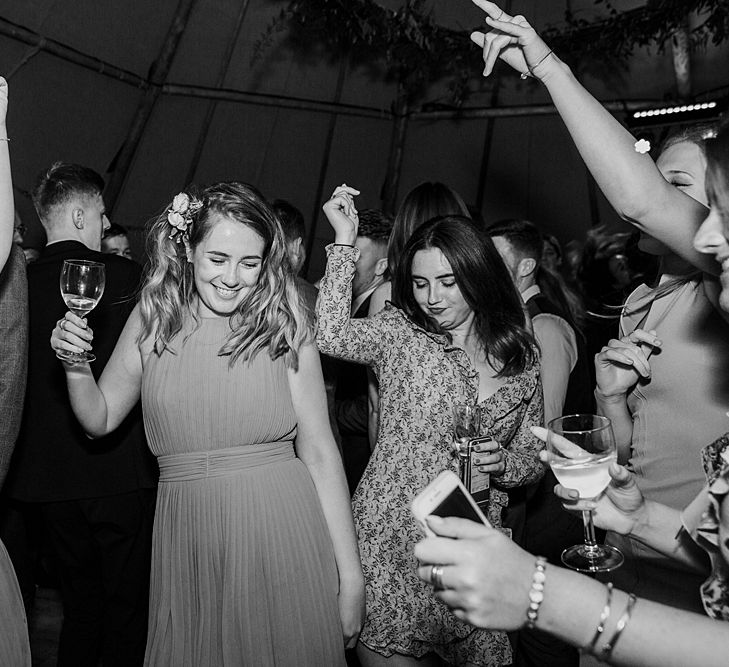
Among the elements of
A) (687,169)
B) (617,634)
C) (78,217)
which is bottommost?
(617,634)

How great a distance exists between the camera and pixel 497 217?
796cm

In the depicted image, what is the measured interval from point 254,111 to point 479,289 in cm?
543

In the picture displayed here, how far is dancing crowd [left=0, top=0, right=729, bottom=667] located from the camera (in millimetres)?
1329

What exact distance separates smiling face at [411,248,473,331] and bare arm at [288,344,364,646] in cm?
50

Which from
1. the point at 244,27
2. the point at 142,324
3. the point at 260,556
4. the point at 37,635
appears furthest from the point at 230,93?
the point at 260,556

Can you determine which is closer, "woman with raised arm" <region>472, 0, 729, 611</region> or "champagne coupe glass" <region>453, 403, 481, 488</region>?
"woman with raised arm" <region>472, 0, 729, 611</region>

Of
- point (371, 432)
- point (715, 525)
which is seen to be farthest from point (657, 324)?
point (371, 432)

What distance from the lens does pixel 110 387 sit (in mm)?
2402

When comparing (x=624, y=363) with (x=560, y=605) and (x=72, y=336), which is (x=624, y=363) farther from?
(x=72, y=336)

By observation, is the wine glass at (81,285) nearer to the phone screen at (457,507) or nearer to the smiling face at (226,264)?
the smiling face at (226,264)

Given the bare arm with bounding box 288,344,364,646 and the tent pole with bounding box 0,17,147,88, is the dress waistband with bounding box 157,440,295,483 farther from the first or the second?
the tent pole with bounding box 0,17,147,88

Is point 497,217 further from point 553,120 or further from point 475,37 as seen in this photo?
point 475,37

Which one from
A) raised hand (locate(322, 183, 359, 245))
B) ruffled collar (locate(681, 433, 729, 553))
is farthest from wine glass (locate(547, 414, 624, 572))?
raised hand (locate(322, 183, 359, 245))

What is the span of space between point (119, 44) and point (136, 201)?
1288 mm
